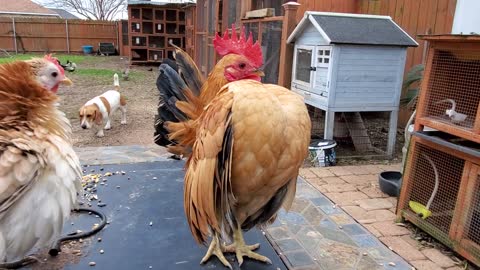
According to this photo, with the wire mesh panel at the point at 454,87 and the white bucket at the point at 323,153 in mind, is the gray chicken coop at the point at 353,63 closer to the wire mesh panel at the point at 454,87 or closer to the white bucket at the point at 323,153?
the white bucket at the point at 323,153

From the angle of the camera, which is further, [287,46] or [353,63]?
[287,46]

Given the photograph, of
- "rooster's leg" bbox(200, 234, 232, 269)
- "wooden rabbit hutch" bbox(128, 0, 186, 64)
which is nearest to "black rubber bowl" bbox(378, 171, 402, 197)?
"rooster's leg" bbox(200, 234, 232, 269)

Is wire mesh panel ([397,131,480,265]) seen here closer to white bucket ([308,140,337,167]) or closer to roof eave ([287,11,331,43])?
white bucket ([308,140,337,167])

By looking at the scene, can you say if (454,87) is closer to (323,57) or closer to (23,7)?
(323,57)

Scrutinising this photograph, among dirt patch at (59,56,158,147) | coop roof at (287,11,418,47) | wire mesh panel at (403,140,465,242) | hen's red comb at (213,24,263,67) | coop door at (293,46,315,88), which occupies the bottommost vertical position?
dirt patch at (59,56,158,147)

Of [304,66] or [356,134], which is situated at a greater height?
[304,66]

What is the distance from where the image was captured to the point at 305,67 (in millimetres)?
4961

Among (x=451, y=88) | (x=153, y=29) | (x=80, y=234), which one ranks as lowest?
(x=80, y=234)

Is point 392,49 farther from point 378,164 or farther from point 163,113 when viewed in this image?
point 163,113

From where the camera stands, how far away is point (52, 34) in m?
19.9

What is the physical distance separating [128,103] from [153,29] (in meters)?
7.61

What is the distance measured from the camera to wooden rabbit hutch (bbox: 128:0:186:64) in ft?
48.9

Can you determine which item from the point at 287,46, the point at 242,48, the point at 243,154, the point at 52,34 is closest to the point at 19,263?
the point at 243,154

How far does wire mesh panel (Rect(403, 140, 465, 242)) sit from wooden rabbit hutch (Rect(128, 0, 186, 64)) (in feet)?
42.7
